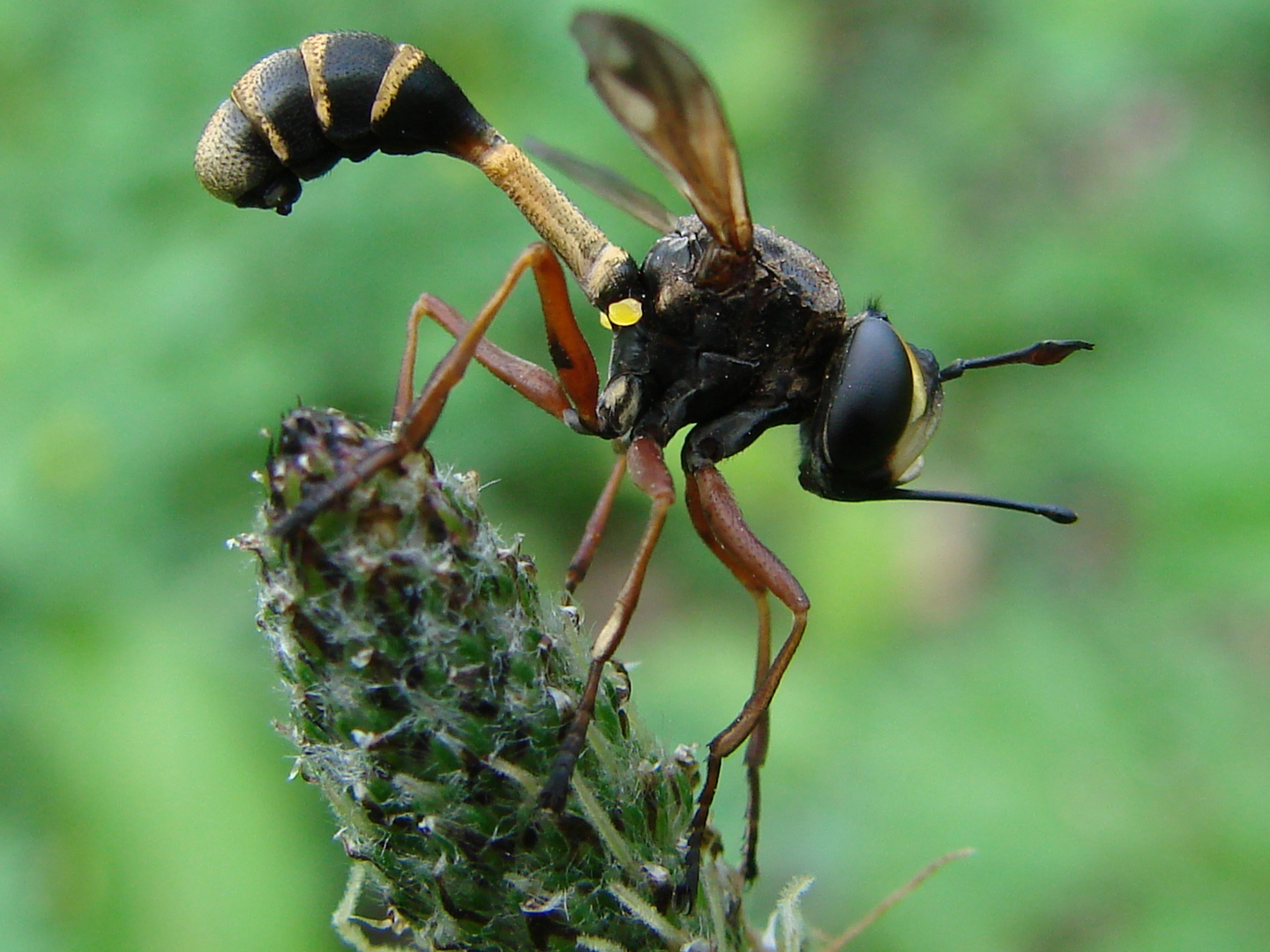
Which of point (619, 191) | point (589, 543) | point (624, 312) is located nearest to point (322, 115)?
point (619, 191)

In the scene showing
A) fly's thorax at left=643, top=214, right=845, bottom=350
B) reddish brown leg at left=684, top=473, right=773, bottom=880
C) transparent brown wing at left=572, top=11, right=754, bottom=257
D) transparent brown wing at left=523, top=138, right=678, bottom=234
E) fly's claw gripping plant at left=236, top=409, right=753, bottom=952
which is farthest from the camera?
transparent brown wing at left=523, top=138, right=678, bottom=234

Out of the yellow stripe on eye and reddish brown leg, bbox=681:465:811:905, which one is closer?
reddish brown leg, bbox=681:465:811:905

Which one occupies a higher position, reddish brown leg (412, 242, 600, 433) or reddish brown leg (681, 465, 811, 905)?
reddish brown leg (412, 242, 600, 433)

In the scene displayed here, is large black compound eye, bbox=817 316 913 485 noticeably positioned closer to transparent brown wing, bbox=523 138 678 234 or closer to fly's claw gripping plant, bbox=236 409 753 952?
transparent brown wing, bbox=523 138 678 234

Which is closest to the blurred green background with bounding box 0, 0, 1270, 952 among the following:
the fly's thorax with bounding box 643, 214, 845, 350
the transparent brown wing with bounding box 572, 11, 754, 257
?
the fly's thorax with bounding box 643, 214, 845, 350

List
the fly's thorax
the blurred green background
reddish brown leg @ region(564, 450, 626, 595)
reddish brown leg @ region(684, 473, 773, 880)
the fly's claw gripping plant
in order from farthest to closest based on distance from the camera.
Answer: the blurred green background < the fly's thorax < reddish brown leg @ region(684, 473, 773, 880) < reddish brown leg @ region(564, 450, 626, 595) < the fly's claw gripping plant

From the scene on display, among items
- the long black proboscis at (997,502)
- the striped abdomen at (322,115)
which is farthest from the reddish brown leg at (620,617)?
the striped abdomen at (322,115)

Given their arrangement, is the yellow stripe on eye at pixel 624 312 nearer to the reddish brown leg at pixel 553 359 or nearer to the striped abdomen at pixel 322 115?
the reddish brown leg at pixel 553 359

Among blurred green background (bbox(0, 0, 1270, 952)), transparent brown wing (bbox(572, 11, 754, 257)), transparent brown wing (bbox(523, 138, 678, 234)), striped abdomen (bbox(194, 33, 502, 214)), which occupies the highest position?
striped abdomen (bbox(194, 33, 502, 214))

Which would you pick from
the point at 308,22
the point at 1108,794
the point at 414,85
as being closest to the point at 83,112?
the point at 308,22
